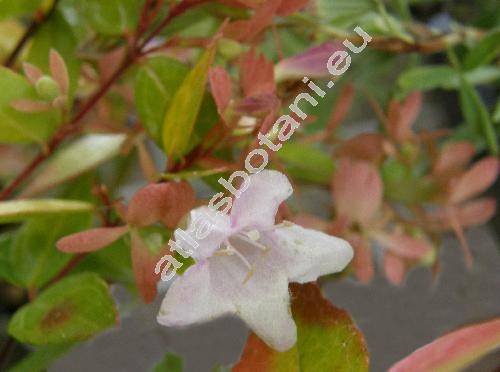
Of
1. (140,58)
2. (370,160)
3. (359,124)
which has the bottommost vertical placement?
(359,124)

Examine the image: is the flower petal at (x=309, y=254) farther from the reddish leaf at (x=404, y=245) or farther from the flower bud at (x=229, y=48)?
the reddish leaf at (x=404, y=245)

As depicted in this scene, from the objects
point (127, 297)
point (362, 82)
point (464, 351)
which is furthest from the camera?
point (362, 82)

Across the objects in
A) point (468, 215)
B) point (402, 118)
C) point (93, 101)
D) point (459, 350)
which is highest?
point (93, 101)

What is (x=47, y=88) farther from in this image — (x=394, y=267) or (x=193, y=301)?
(x=394, y=267)

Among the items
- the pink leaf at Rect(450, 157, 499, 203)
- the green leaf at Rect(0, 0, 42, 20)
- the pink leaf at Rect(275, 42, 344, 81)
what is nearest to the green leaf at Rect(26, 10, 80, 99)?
the green leaf at Rect(0, 0, 42, 20)

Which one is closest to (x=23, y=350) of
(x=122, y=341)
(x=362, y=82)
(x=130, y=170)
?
(x=122, y=341)

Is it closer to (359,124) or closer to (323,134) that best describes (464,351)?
(323,134)

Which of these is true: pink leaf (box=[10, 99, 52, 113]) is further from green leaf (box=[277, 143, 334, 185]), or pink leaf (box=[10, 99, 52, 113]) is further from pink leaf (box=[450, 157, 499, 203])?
pink leaf (box=[450, 157, 499, 203])

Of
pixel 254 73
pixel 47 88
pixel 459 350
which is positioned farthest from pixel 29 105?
pixel 459 350

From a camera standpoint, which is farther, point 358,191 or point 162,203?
point 358,191
